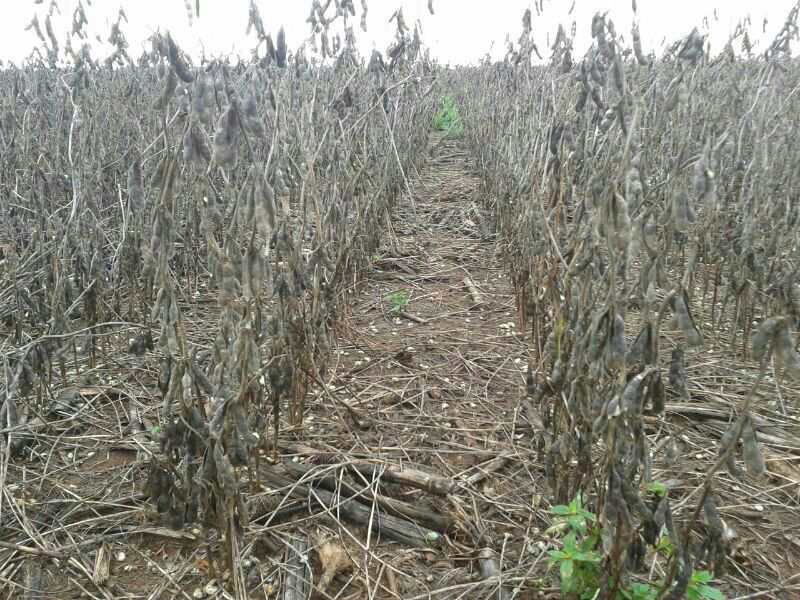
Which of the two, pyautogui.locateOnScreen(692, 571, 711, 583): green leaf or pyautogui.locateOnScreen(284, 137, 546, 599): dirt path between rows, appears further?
pyautogui.locateOnScreen(284, 137, 546, 599): dirt path between rows

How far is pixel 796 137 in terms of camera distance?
381 cm

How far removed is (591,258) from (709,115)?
2.96 metres

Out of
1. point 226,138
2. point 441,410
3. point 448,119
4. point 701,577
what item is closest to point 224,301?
point 226,138

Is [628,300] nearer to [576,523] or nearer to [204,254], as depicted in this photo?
[576,523]

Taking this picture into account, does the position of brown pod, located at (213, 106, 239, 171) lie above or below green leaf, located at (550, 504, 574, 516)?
above

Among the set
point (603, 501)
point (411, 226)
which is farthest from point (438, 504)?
point (411, 226)

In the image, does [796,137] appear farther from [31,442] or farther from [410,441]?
[31,442]

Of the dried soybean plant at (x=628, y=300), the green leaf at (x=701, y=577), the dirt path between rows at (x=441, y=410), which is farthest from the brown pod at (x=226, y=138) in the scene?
the green leaf at (x=701, y=577)

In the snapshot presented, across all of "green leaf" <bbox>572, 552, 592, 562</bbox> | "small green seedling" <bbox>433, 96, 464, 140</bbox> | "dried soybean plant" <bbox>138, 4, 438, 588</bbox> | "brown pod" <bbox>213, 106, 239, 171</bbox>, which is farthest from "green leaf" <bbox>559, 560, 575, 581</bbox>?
"small green seedling" <bbox>433, 96, 464, 140</bbox>

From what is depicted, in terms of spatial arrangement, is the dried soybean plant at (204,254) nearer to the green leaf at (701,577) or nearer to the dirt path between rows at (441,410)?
the dirt path between rows at (441,410)

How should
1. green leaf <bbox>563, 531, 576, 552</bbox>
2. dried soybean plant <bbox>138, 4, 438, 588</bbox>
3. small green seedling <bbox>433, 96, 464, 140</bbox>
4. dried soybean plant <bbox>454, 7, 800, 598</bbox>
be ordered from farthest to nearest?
small green seedling <bbox>433, 96, 464, 140</bbox>, green leaf <bbox>563, 531, 576, 552</bbox>, dried soybean plant <bbox>138, 4, 438, 588</bbox>, dried soybean plant <bbox>454, 7, 800, 598</bbox>

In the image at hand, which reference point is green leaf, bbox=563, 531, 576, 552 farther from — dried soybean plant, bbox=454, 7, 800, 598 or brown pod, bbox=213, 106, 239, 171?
brown pod, bbox=213, 106, 239, 171

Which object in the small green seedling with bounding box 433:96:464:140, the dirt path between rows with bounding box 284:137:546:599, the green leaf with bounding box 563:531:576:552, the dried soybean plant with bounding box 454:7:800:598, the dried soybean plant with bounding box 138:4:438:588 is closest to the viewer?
the dried soybean plant with bounding box 454:7:800:598

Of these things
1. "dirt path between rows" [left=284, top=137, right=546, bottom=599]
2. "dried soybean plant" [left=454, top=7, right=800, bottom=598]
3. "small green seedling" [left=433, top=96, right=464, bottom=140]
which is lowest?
"dirt path between rows" [left=284, top=137, right=546, bottom=599]
